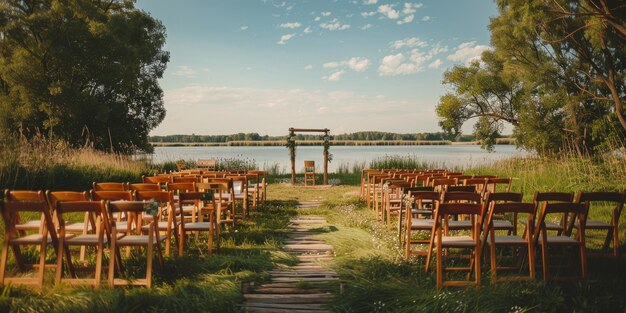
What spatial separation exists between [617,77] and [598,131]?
12.0 ft

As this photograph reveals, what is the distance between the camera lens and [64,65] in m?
22.5

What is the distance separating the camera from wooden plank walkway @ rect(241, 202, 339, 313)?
12.7ft

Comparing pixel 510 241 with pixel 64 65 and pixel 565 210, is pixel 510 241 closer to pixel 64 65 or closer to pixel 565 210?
pixel 565 210

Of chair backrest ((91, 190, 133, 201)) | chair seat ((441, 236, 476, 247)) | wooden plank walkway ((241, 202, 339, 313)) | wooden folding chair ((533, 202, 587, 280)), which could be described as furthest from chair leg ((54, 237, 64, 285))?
wooden folding chair ((533, 202, 587, 280))

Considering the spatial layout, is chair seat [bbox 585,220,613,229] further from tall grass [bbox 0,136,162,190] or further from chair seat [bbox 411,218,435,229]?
tall grass [bbox 0,136,162,190]

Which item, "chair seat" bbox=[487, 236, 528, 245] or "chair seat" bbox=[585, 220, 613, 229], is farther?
"chair seat" bbox=[585, 220, 613, 229]

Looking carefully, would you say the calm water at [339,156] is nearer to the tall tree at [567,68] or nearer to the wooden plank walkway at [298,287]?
the tall tree at [567,68]

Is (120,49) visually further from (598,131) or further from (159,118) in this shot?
(598,131)

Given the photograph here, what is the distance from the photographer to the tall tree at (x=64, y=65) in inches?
854

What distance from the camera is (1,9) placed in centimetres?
2128

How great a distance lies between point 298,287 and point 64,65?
22.6 meters

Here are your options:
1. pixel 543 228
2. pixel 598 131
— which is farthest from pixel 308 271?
pixel 598 131

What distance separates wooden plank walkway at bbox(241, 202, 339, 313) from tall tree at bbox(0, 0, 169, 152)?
659 inches

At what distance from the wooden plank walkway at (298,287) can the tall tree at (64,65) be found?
54.9ft
